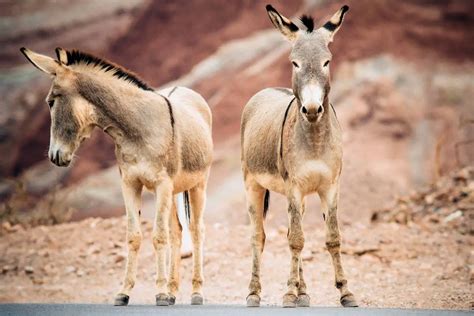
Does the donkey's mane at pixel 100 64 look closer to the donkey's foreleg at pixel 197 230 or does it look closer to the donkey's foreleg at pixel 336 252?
the donkey's foreleg at pixel 197 230

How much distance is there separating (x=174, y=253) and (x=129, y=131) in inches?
69.3

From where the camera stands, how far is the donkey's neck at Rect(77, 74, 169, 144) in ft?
38.6

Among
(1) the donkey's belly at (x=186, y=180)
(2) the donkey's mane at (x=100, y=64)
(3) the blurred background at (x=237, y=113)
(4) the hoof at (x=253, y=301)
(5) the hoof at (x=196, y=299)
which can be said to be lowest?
(4) the hoof at (x=253, y=301)

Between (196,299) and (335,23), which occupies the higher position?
(335,23)

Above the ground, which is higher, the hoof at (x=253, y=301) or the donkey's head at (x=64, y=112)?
the donkey's head at (x=64, y=112)

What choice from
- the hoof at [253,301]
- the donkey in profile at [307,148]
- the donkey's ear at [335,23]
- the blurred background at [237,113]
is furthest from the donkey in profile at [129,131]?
the blurred background at [237,113]

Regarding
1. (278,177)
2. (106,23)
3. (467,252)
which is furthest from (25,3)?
(278,177)

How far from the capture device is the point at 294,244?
35.5ft

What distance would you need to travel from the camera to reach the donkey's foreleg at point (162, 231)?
11.6 m

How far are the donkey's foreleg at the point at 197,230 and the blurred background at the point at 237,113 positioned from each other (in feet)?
11.9

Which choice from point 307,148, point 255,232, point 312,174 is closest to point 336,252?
point 312,174

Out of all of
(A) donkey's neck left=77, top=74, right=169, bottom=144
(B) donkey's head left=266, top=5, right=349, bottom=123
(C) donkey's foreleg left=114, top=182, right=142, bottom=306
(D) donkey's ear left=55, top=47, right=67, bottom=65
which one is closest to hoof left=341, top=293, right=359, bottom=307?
(B) donkey's head left=266, top=5, right=349, bottom=123

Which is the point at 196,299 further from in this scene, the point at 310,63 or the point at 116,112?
the point at 310,63

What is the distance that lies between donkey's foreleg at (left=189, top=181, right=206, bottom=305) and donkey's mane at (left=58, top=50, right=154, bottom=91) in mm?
1651
